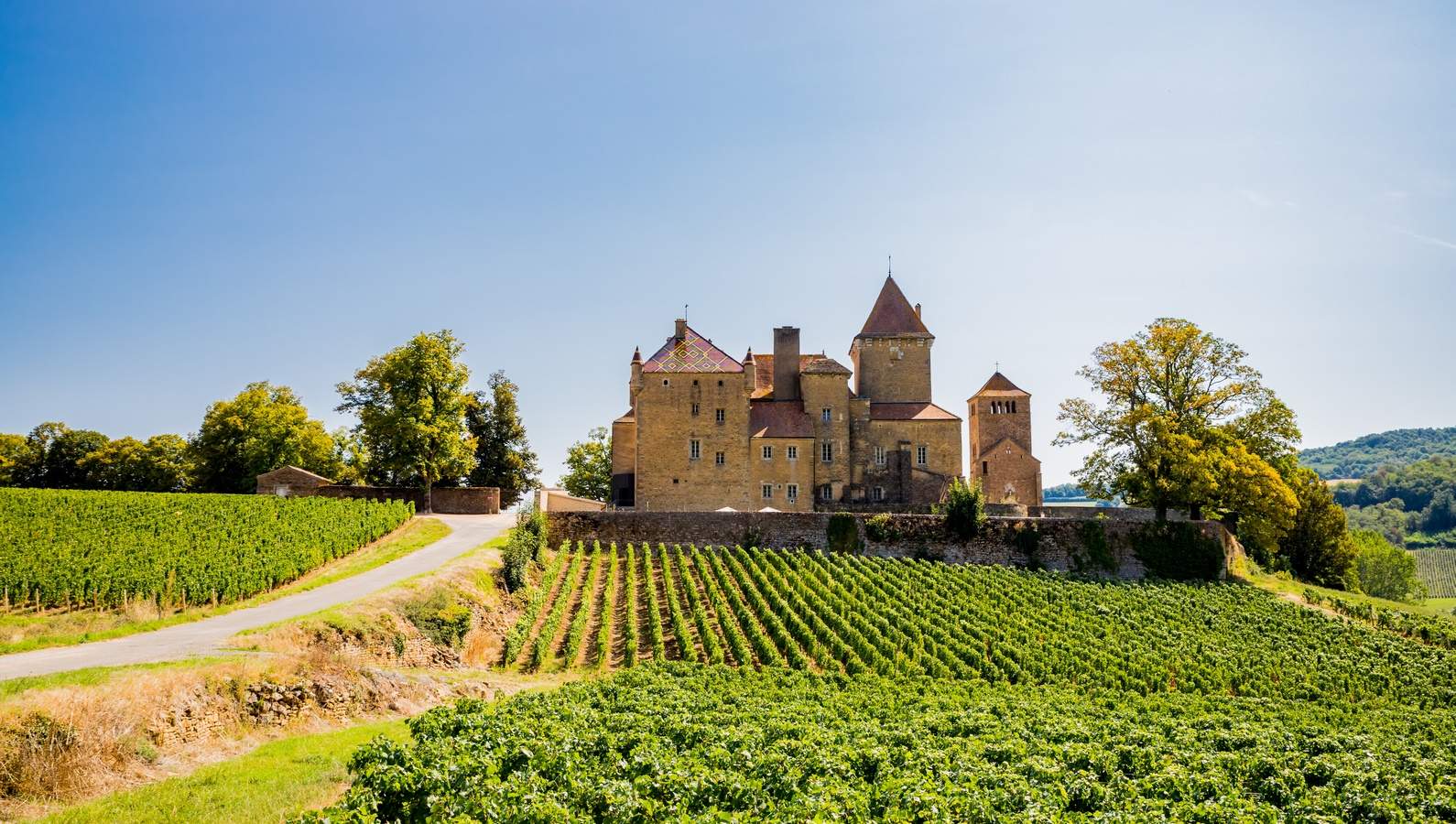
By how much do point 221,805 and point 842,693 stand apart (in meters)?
12.4

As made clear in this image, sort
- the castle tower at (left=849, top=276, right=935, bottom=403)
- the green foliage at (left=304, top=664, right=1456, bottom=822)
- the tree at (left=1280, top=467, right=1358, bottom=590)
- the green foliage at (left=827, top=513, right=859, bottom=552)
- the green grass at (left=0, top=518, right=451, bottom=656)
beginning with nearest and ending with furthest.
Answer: the green foliage at (left=304, top=664, right=1456, bottom=822) → the green grass at (left=0, top=518, right=451, bottom=656) → the green foliage at (left=827, top=513, right=859, bottom=552) → the tree at (left=1280, top=467, right=1358, bottom=590) → the castle tower at (left=849, top=276, right=935, bottom=403)

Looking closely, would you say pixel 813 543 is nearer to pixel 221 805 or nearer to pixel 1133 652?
pixel 1133 652

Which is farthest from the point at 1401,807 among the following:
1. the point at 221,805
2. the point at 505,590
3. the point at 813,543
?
the point at 813,543

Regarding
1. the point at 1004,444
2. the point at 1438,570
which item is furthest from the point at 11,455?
the point at 1438,570

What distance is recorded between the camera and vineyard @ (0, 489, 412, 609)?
1920 centimetres

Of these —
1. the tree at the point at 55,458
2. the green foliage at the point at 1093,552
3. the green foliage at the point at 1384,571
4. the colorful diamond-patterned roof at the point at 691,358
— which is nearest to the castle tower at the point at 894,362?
the colorful diamond-patterned roof at the point at 691,358

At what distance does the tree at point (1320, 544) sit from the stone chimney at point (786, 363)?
92.9 feet

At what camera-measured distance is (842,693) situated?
19109mm

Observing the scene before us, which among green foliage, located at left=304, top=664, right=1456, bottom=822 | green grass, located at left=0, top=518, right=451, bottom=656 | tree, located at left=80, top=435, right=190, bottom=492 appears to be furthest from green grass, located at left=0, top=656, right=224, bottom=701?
tree, located at left=80, top=435, right=190, bottom=492

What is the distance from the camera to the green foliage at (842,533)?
37031mm

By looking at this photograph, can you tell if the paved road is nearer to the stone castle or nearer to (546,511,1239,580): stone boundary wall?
(546,511,1239,580): stone boundary wall

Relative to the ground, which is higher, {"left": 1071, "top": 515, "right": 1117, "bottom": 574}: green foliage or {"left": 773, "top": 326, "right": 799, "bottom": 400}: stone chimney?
{"left": 773, "top": 326, "right": 799, "bottom": 400}: stone chimney

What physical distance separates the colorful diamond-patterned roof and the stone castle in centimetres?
6

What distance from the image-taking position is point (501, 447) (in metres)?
52.0
